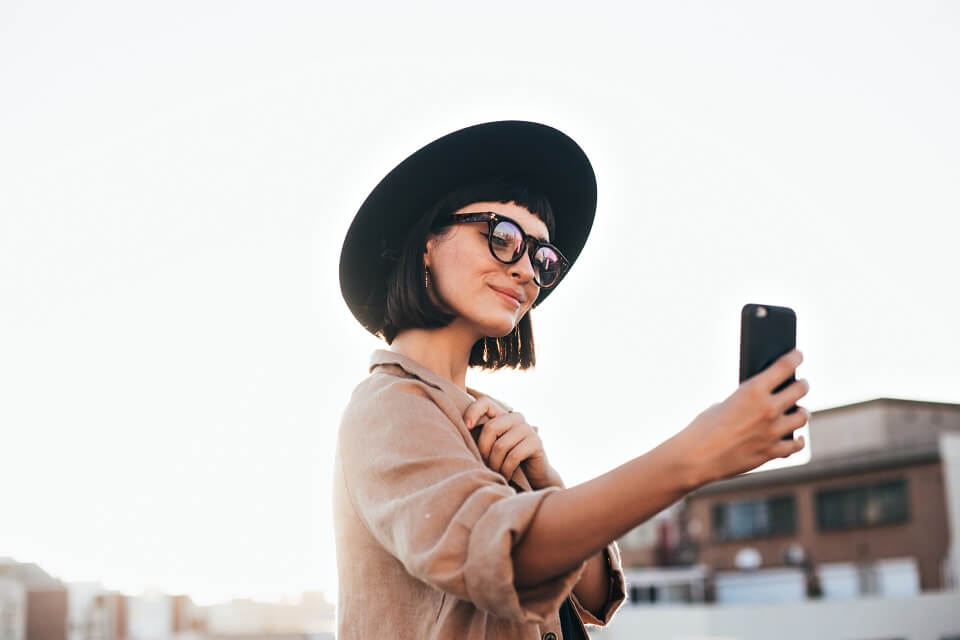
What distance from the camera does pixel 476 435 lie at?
1.84 metres

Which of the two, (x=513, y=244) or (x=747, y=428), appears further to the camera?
(x=513, y=244)

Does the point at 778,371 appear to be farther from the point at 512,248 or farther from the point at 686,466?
the point at 512,248

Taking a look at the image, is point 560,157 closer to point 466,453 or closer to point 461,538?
point 466,453

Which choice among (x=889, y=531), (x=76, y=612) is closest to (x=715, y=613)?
(x=889, y=531)

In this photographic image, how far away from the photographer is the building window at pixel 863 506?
3503cm

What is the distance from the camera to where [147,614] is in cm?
4088

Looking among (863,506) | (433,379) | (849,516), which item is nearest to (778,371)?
(433,379)

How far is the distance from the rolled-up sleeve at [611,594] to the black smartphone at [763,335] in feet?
2.47

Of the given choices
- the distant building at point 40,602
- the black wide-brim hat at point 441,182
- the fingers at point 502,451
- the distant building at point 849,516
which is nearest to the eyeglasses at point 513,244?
the black wide-brim hat at point 441,182

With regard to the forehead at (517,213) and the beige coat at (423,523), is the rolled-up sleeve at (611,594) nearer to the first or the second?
the beige coat at (423,523)

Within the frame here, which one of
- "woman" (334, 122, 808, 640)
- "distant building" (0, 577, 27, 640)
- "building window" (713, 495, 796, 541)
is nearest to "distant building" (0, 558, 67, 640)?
"distant building" (0, 577, 27, 640)

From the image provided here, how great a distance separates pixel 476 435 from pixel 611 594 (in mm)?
481

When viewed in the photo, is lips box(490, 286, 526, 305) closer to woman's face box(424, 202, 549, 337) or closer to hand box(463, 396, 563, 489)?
woman's face box(424, 202, 549, 337)

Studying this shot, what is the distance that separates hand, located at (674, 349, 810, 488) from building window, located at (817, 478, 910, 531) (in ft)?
120
